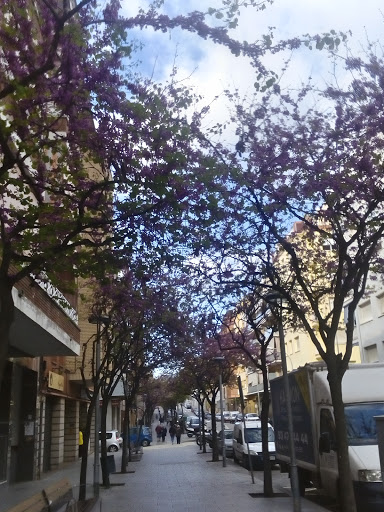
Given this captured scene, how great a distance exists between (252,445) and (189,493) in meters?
9.49

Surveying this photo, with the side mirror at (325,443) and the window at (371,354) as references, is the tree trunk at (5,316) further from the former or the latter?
the window at (371,354)

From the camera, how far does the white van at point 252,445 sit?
2400 centimetres

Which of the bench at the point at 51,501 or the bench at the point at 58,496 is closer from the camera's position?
the bench at the point at 51,501

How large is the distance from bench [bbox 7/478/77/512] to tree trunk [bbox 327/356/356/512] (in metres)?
4.47

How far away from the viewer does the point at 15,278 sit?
6734 mm

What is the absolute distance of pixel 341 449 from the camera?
31.3 feet

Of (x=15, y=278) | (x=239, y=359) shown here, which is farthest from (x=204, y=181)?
(x=239, y=359)

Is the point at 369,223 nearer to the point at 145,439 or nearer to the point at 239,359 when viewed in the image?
the point at 239,359

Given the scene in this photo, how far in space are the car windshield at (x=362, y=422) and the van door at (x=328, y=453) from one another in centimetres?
36

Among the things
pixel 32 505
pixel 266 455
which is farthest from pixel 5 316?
pixel 266 455

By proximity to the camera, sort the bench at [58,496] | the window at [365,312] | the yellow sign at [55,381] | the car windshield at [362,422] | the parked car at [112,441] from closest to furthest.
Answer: the bench at [58,496], the car windshield at [362,422], the yellow sign at [55,381], the window at [365,312], the parked car at [112,441]

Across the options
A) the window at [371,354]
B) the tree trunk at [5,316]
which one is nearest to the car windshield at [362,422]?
the tree trunk at [5,316]

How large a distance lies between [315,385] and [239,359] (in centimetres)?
1938

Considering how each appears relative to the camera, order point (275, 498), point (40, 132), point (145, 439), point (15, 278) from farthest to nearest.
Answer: point (145, 439) → point (275, 498) → point (40, 132) → point (15, 278)
